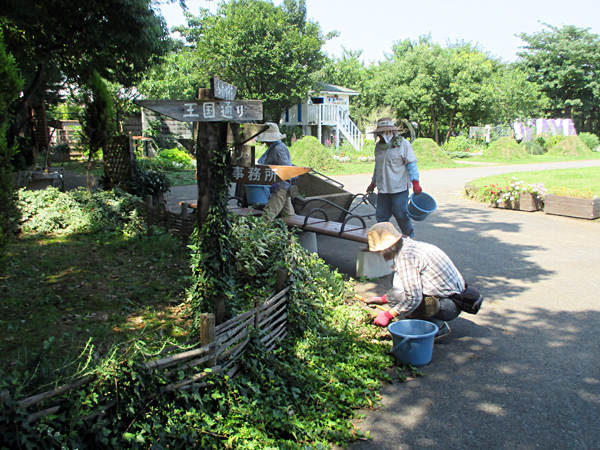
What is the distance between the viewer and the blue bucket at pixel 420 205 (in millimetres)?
6926

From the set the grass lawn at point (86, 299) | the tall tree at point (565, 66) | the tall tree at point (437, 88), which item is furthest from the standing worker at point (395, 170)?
the tall tree at point (565, 66)

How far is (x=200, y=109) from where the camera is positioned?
11.6ft

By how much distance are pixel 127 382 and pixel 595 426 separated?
3.00 metres

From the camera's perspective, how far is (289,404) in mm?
3281

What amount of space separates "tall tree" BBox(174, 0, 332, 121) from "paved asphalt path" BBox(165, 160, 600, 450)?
25.4 meters

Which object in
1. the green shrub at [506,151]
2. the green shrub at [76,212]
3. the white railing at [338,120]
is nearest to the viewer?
the green shrub at [76,212]

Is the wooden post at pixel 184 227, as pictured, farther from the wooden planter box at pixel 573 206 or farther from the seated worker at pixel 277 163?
the wooden planter box at pixel 573 206

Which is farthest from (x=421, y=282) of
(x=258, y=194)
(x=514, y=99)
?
(x=514, y=99)

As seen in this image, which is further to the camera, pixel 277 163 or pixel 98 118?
pixel 98 118

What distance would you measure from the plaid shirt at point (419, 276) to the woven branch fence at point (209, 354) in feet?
3.51

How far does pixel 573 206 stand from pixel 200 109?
32.1 feet

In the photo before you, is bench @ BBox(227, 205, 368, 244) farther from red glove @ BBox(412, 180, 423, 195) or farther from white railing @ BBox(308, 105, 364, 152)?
white railing @ BBox(308, 105, 364, 152)

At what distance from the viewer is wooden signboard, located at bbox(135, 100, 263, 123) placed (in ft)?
11.4

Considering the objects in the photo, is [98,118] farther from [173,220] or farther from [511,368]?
[511,368]
